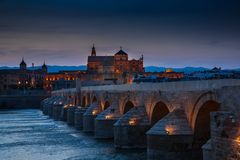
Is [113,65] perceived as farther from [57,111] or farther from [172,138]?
[172,138]

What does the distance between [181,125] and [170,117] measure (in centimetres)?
71

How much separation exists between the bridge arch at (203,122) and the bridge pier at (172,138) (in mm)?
307

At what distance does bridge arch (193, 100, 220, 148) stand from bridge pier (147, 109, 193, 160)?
1.01ft

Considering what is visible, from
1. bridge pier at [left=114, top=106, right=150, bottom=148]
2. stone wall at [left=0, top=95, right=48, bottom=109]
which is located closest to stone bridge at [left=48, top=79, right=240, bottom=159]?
bridge pier at [left=114, top=106, right=150, bottom=148]

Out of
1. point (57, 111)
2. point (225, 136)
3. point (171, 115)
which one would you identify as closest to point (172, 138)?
point (171, 115)

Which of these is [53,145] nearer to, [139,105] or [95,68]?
[139,105]

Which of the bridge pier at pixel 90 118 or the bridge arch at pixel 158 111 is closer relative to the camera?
the bridge arch at pixel 158 111

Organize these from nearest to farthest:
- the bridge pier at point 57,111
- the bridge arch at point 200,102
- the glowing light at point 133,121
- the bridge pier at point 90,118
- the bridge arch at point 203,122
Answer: the bridge arch at point 200,102 → the bridge arch at point 203,122 → the glowing light at point 133,121 → the bridge pier at point 90,118 → the bridge pier at point 57,111

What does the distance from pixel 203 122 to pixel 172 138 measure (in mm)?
1519

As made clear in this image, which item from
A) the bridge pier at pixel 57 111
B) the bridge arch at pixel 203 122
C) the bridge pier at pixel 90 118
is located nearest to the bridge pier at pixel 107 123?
the bridge pier at pixel 90 118

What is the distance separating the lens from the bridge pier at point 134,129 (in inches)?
1028

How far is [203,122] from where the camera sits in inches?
753

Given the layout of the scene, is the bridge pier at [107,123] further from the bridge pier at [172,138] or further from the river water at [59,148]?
the bridge pier at [172,138]

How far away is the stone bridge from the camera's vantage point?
1647 cm
